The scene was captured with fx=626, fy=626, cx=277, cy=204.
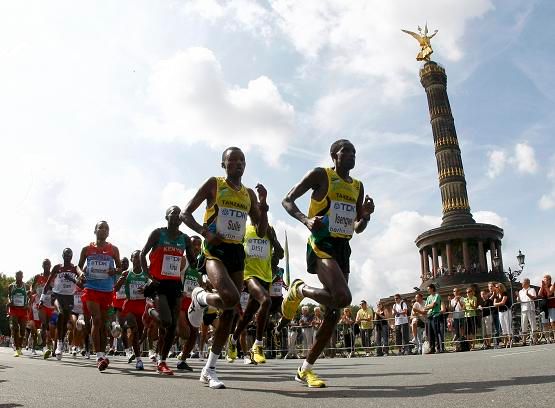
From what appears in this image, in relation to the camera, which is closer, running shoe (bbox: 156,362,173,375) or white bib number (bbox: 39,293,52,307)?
running shoe (bbox: 156,362,173,375)

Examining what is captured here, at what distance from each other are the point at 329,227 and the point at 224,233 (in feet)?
3.63

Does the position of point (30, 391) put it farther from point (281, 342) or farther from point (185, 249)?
point (281, 342)

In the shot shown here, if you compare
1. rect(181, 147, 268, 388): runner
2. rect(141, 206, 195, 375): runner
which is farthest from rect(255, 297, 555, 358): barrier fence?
rect(181, 147, 268, 388): runner

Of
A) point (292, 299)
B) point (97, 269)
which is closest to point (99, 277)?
point (97, 269)

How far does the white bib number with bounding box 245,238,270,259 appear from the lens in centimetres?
992

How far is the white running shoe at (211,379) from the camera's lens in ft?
19.1

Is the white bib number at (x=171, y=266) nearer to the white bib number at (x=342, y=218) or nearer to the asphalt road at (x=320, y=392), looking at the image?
the asphalt road at (x=320, y=392)

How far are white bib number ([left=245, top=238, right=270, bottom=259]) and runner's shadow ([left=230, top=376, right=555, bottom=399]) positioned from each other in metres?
4.27

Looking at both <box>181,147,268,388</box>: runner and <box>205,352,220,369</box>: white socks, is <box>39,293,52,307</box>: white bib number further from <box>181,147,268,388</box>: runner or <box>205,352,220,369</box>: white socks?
<box>205,352,220,369</box>: white socks

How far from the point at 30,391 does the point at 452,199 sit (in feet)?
203

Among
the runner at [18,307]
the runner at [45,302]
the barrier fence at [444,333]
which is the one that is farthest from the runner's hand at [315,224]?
the runner at [18,307]

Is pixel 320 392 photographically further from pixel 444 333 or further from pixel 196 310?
pixel 444 333

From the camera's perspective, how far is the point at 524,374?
19.4ft

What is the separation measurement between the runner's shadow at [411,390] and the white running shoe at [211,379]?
272 millimetres
